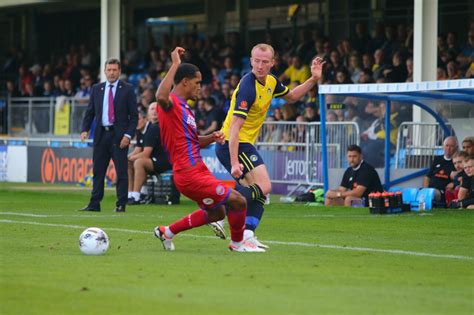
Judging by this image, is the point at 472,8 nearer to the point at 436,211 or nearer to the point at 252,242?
the point at 436,211

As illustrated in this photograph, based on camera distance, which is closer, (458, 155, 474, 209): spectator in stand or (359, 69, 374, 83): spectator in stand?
(458, 155, 474, 209): spectator in stand

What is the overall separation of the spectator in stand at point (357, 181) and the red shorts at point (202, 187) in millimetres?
8935

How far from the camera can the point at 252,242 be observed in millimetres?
11273

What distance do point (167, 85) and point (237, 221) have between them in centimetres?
147

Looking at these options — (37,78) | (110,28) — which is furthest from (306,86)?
(37,78)

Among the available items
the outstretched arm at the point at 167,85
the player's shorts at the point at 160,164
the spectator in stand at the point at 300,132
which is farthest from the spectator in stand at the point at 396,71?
the outstretched arm at the point at 167,85

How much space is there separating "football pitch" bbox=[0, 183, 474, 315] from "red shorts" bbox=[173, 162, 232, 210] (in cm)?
51

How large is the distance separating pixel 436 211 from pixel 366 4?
48.9 feet

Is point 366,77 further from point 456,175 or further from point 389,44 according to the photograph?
point 456,175

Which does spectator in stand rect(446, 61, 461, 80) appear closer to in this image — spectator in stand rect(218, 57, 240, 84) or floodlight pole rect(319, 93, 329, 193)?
floodlight pole rect(319, 93, 329, 193)

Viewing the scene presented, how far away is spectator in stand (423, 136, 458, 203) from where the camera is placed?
19250mm

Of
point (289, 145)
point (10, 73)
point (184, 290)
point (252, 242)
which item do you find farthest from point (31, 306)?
point (10, 73)

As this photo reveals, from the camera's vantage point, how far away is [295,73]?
91.5ft

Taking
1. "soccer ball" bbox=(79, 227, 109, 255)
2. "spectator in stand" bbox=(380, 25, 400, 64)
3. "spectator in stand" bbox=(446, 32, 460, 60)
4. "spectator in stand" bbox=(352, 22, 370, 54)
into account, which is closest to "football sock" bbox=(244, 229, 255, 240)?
"soccer ball" bbox=(79, 227, 109, 255)
